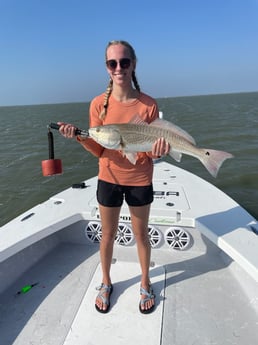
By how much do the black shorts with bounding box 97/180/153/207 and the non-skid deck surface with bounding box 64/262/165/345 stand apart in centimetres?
106

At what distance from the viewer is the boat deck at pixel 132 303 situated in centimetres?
245

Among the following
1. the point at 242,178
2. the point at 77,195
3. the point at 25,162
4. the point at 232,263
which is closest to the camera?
the point at 232,263

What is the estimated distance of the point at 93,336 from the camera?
2.44 metres

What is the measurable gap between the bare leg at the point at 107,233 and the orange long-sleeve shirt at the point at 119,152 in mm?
308

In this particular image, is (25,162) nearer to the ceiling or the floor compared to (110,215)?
nearer to the floor

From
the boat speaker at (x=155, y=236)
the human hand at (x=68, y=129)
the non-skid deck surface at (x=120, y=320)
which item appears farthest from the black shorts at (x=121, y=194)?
the boat speaker at (x=155, y=236)

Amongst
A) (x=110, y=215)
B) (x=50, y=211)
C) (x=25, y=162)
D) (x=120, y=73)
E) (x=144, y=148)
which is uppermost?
(x=120, y=73)

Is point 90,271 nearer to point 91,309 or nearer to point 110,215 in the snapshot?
point 91,309

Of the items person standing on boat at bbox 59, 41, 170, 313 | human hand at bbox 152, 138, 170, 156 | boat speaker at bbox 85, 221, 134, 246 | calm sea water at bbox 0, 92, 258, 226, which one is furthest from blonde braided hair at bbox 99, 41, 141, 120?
calm sea water at bbox 0, 92, 258, 226

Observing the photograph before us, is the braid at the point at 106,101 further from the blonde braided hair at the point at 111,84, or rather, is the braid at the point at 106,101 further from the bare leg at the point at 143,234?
the bare leg at the point at 143,234

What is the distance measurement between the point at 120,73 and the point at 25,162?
39.0 ft

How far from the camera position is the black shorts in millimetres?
2447

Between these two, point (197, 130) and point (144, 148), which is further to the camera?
point (197, 130)

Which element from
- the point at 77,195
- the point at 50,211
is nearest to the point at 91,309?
the point at 50,211
